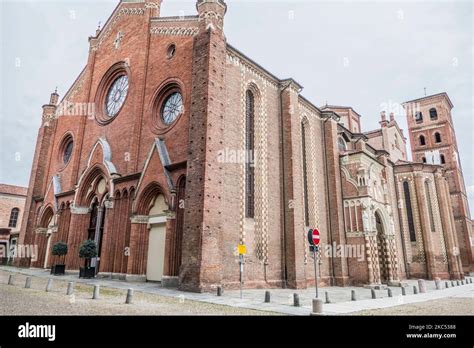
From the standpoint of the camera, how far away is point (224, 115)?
55.3 ft

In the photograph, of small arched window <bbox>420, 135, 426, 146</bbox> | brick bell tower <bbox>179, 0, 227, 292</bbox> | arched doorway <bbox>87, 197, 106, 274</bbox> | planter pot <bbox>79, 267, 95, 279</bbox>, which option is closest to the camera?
brick bell tower <bbox>179, 0, 227, 292</bbox>

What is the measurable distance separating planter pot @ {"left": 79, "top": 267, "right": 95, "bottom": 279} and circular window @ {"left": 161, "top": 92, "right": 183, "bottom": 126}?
981 cm

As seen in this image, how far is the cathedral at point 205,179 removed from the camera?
50.4 ft

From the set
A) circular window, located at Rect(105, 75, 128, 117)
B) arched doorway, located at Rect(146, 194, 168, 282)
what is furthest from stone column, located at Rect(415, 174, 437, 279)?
circular window, located at Rect(105, 75, 128, 117)

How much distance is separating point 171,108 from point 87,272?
1099 centimetres

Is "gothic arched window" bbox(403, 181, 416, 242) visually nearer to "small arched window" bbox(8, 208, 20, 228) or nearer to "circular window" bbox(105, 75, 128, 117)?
"circular window" bbox(105, 75, 128, 117)

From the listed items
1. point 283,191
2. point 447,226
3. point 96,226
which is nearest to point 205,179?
point 283,191

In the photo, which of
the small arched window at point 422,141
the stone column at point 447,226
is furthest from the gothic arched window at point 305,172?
the small arched window at point 422,141

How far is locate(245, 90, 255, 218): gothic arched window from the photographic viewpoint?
17375 mm

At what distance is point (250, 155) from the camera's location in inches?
719

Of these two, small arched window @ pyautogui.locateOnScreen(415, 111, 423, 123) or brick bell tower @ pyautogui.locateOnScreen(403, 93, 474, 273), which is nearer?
brick bell tower @ pyautogui.locateOnScreen(403, 93, 474, 273)

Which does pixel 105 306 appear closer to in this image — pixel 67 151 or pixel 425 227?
pixel 67 151

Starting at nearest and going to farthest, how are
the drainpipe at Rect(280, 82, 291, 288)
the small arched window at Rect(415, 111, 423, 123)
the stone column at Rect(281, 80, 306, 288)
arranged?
the stone column at Rect(281, 80, 306, 288)
the drainpipe at Rect(280, 82, 291, 288)
the small arched window at Rect(415, 111, 423, 123)

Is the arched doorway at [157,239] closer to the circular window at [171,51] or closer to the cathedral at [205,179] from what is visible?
the cathedral at [205,179]
